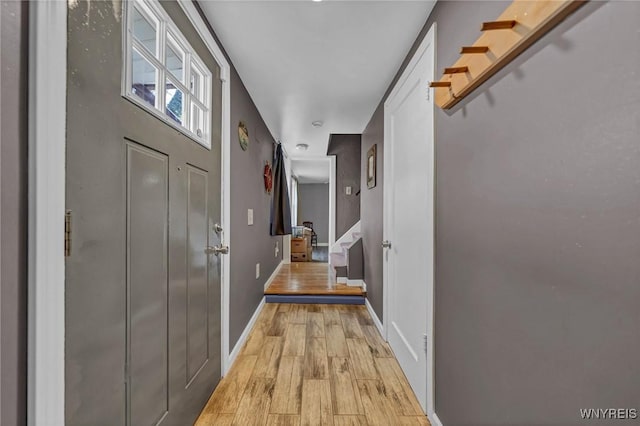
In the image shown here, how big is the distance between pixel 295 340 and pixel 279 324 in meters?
0.38

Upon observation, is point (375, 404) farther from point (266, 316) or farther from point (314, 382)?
point (266, 316)

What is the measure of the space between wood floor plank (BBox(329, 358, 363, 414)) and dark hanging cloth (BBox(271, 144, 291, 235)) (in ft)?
7.54

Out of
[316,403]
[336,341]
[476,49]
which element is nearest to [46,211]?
[476,49]

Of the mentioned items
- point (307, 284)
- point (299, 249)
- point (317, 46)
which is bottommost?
point (307, 284)

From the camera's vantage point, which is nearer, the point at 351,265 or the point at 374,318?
the point at 374,318

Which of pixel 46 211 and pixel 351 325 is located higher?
pixel 46 211

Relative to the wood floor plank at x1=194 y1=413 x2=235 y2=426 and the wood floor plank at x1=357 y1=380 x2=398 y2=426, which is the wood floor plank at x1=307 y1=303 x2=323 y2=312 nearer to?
the wood floor plank at x1=357 y1=380 x2=398 y2=426

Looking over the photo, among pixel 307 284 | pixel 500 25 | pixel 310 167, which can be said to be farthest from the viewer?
pixel 310 167

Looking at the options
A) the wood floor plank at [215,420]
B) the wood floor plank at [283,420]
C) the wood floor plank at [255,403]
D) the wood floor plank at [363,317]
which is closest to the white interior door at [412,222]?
the wood floor plank at [363,317]

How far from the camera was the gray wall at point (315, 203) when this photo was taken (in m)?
9.75

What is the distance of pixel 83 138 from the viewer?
27.8 inches

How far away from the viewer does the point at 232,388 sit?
162 centimetres

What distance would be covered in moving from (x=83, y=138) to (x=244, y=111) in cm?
173

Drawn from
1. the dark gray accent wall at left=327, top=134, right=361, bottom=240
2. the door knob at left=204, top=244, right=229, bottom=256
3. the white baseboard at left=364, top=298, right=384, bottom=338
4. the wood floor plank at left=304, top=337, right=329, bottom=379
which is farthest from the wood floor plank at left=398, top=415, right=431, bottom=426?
the dark gray accent wall at left=327, top=134, right=361, bottom=240
